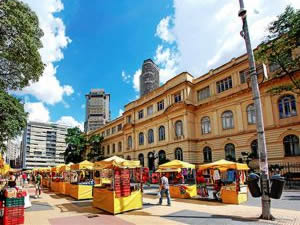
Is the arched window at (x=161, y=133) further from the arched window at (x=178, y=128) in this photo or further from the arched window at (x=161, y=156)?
the arched window at (x=178, y=128)

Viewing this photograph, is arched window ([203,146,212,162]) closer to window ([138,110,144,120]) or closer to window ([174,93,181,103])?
window ([174,93,181,103])

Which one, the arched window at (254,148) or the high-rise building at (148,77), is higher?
the high-rise building at (148,77)

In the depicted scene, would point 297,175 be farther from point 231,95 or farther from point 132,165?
point 132,165

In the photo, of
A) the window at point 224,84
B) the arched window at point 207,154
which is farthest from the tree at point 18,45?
the arched window at point 207,154

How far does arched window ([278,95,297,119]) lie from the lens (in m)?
21.8

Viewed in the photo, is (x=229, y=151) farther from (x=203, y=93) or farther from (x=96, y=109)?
(x=96, y=109)

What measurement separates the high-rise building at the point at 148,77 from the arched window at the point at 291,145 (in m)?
87.5

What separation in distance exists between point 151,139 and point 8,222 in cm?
3026

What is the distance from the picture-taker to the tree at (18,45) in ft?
38.6

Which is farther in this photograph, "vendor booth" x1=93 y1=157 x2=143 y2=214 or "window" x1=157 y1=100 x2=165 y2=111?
"window" x1=157 y1=100 x2=165 y2=111

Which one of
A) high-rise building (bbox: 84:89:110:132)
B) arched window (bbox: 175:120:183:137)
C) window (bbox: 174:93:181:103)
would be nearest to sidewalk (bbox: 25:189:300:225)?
arched window (bbox: 175:120:183:137)

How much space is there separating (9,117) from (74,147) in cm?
3973

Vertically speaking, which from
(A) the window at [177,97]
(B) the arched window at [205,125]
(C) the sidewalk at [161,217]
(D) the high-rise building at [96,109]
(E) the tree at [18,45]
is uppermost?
(D) the high-rise building at [96,109]

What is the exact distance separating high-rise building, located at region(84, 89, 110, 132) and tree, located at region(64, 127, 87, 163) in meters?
84.4
